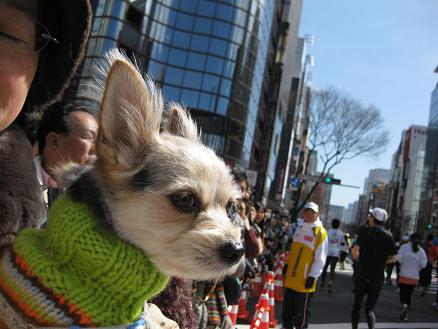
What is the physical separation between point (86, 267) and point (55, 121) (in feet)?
5.56

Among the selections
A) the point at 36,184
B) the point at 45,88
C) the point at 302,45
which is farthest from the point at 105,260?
the point at 302,45

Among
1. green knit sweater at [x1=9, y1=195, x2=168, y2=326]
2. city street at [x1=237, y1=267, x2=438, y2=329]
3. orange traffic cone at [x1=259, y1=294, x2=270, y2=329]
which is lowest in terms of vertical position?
city street at [x1=237, y1=267, x2=438, y2=329]

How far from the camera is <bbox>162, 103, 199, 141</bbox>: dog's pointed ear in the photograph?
1.83 m

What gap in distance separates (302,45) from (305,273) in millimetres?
73478

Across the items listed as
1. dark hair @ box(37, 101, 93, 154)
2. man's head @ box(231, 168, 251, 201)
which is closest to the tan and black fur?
man's head @ box(231, 168, 251, 201)

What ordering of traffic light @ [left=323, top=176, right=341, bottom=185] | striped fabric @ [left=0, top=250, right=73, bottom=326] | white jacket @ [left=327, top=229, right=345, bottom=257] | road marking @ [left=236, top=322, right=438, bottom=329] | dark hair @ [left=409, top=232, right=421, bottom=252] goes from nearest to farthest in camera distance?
striped fabric @ [left=0, top=250, right=73, bottom=326], road marking @ [left=236, top=322, right=438, bottom=329], dark hair @ [left=409, top=232, right=421, bottom=252], white jacket @ [left=327, top=229, right=345, bottom=257], traffic light @ [left=323, top=176, right=341, bottom=185]

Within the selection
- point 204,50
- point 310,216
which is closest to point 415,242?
point 310,216

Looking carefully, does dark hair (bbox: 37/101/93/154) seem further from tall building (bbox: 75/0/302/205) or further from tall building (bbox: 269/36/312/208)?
tall building (bbox: 269/36/312/208)

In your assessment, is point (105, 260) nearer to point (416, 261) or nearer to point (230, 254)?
point (230, 254)

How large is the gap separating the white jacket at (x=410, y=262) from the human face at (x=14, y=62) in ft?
41.7

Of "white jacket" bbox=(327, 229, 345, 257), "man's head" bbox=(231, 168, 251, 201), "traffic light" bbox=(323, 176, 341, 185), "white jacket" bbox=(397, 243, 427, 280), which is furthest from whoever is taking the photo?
"traffic light" bbox=(323, 176, 341, 185)

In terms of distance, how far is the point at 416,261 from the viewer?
511 inches

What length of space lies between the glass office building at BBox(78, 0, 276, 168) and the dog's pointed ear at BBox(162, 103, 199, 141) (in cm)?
2828

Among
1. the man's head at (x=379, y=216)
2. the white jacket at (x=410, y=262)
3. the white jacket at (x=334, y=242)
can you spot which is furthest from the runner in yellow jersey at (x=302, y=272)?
the white jacket at (x=334, y=242)
